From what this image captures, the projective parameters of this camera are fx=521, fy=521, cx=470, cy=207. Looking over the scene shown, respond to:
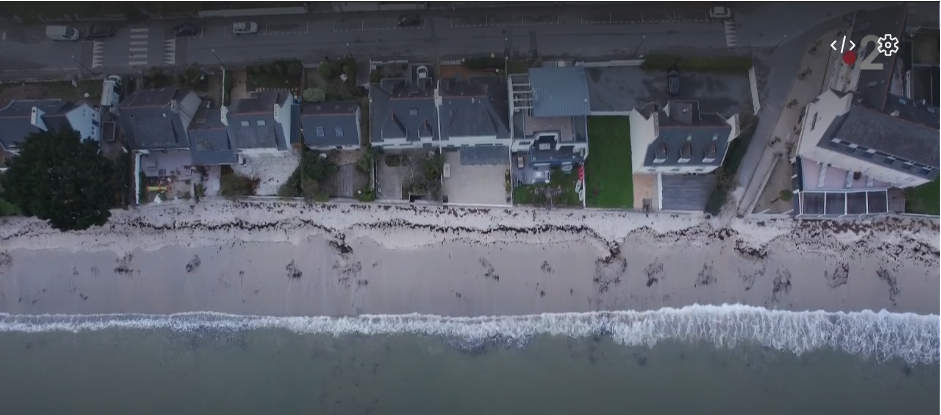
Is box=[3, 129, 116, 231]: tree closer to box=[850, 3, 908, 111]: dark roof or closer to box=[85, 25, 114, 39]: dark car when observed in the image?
box=[85, 25, 114, 39]: dark car

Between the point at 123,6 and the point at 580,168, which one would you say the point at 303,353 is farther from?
the point at 123,6

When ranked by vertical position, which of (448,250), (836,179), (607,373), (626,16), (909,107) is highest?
(626,16)

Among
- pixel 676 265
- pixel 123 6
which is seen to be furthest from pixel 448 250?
pixel 123 6

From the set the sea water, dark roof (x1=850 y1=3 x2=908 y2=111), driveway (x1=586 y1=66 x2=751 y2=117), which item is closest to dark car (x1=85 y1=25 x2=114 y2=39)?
the sea water

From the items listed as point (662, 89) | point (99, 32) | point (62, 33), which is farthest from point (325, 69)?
point (662, 89)

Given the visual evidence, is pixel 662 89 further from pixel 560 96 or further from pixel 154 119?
pixel 154 119
